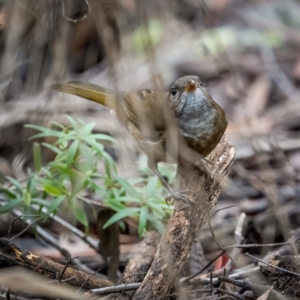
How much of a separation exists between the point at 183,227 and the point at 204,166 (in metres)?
0.46

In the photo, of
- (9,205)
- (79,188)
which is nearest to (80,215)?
(79,188)

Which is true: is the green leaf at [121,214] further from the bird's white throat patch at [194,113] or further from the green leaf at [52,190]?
the bird's white throat patch at [194,113]

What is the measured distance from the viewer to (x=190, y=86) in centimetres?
350

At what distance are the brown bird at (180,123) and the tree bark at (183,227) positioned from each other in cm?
8

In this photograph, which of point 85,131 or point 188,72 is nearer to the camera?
point 85,131

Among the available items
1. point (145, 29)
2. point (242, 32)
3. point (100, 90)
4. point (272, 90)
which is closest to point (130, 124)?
point (100, 90)

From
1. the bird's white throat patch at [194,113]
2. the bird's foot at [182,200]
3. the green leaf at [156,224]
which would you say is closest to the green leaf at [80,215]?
the green leaf at [156,224]

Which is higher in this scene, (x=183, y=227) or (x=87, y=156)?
(x=87, y=156)

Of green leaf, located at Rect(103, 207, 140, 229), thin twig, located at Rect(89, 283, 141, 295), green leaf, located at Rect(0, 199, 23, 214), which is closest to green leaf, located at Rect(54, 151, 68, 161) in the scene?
green leaf, located at Rect(0, 199, 23, 214)

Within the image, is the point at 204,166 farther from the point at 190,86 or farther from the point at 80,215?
the point at 80,215

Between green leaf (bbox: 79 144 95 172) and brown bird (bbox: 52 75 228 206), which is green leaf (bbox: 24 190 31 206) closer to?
green leaf (bbox: 79 144 95 172)

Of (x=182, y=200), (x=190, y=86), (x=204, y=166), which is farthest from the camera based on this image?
(x=190, y=86)

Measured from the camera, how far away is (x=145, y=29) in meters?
2.16

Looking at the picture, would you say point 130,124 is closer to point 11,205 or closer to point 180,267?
point 11,205
